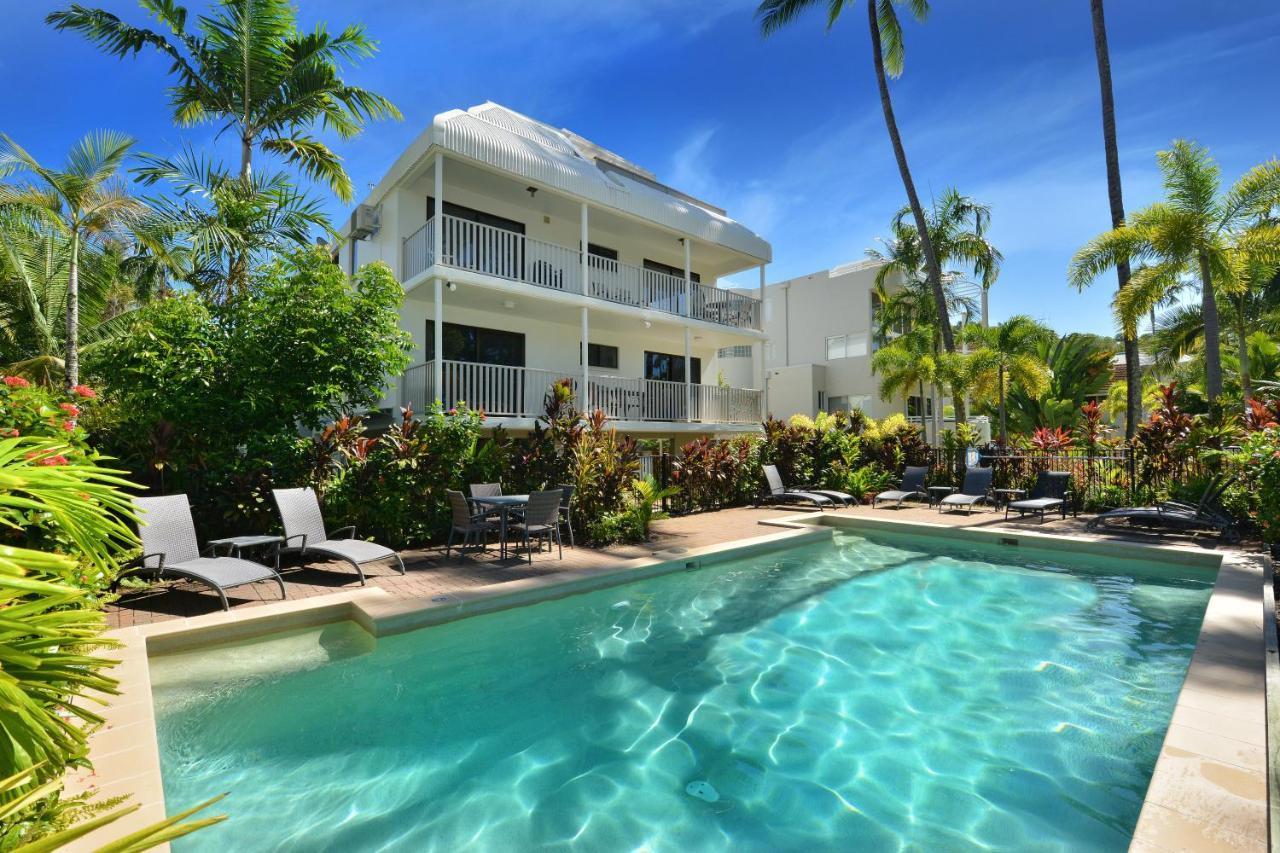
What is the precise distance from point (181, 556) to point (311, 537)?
4.65ft

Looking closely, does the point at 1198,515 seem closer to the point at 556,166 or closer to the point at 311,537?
the point at 311,537

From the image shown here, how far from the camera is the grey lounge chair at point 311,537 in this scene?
6918 millimetres

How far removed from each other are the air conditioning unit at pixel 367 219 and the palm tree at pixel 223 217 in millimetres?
3699

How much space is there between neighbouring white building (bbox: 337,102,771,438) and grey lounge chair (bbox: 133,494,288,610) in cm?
582

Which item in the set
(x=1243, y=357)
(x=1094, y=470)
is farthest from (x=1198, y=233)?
(x=1243, y=357)

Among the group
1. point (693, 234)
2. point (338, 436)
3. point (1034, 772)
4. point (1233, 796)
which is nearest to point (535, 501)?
point (338, 436)

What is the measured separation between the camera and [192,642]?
5.30 m

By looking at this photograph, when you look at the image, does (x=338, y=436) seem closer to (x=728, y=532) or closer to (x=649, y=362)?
(x=728, y=532)

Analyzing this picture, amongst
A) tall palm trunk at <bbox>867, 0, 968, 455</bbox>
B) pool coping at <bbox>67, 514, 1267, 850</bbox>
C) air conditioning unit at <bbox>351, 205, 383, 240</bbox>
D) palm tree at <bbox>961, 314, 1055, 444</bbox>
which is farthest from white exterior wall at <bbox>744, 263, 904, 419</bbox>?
pool coping at <bbox>67, 514, 1267, 850</bbox>

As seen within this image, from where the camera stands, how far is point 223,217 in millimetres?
10273

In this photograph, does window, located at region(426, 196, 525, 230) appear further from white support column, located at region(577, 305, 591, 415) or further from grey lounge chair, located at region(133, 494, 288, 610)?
grey lounge chair, located at region(133, 494, 288, 610)

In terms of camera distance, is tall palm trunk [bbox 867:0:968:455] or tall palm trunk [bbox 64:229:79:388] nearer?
tall palm trunk [bbox 64:229:79:388]

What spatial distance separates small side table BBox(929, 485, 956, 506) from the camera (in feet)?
49.1

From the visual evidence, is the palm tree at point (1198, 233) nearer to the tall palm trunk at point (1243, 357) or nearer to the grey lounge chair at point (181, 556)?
the tall palm trunk at point (1243, 357)
